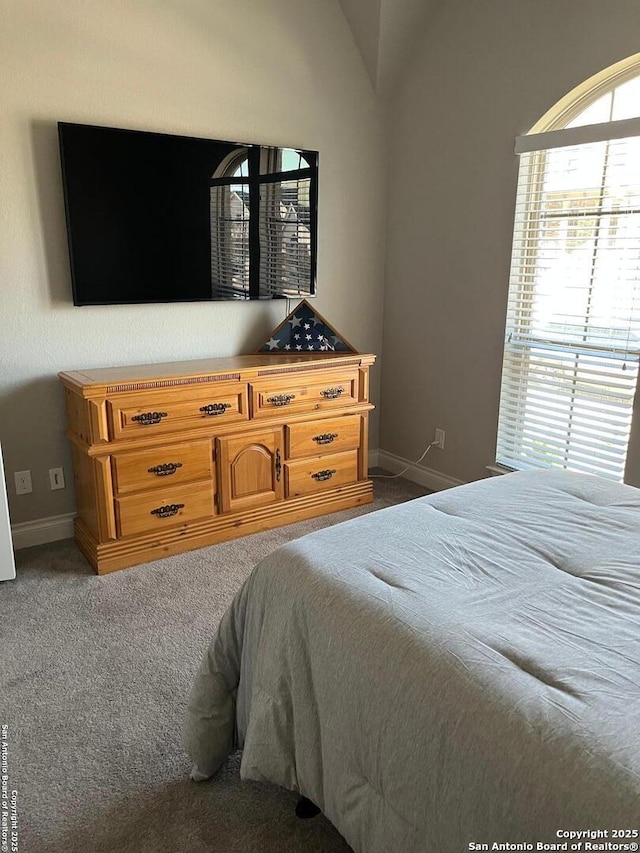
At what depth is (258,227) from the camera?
3.42 metres

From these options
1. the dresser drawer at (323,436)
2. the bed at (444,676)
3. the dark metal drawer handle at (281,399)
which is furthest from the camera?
the dresser drawer at (323,436)

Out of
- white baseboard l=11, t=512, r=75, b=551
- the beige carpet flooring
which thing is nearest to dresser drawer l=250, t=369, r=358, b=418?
the beige carpet flooring

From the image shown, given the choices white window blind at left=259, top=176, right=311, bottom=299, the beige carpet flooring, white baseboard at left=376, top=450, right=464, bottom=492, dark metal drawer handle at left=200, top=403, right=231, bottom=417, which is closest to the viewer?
the beige carpet flooring

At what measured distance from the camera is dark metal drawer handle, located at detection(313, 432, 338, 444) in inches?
135

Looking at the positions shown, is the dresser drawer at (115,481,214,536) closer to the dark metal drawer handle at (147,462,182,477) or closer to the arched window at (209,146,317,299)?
the dark metal drawer handle at (147,462,182,477)

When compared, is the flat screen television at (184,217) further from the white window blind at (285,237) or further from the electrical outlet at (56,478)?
the electrical outlet at (56,478)

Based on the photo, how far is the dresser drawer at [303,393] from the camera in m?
3.17

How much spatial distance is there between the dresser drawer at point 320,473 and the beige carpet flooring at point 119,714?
502 millimetres

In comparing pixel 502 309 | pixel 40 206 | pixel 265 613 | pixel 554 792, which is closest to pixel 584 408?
pixel 502 309

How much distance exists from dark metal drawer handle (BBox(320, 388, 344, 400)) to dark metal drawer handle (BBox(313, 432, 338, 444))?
197 millimetres

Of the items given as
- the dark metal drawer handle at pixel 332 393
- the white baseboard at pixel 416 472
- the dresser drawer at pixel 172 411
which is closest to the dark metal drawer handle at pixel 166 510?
the dresser drawer at pixel 172 411

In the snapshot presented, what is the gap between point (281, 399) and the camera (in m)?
3.24

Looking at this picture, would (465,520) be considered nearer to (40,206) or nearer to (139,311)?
(139,311)

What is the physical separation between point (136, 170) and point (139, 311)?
2.17ft
